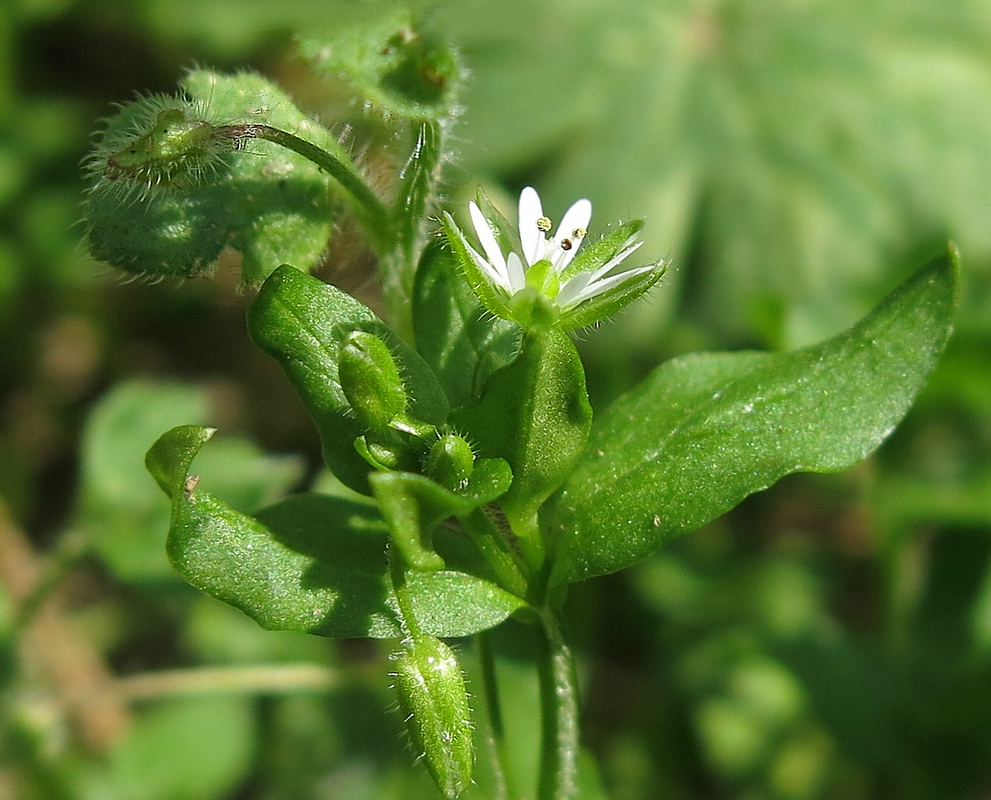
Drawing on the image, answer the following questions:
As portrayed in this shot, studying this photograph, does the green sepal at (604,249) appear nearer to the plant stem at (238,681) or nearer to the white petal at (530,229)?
the white petal at (530,229)

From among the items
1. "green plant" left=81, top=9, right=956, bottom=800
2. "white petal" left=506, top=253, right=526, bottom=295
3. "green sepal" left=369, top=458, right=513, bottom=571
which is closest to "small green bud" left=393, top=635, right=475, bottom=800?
"green plant" left=81, top=9, right=956, bottom=800

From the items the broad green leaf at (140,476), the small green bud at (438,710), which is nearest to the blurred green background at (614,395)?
the broad green leaf at (140,476)

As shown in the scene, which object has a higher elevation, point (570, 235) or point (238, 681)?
point (570, 235)

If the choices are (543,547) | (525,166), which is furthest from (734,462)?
(525,166)

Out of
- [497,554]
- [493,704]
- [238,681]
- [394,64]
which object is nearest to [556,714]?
[493,704]

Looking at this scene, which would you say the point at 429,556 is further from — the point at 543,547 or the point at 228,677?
the point at 228,677

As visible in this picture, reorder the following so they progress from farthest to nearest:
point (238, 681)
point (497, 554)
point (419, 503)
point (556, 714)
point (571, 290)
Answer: point (238, 681)
point (556, 714)
point (497, 554)
point (571, 290)
point (419, 503)

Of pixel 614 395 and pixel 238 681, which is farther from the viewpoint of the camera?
pixel 614 395

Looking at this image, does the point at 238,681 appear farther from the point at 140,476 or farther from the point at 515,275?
the point at 515,275
